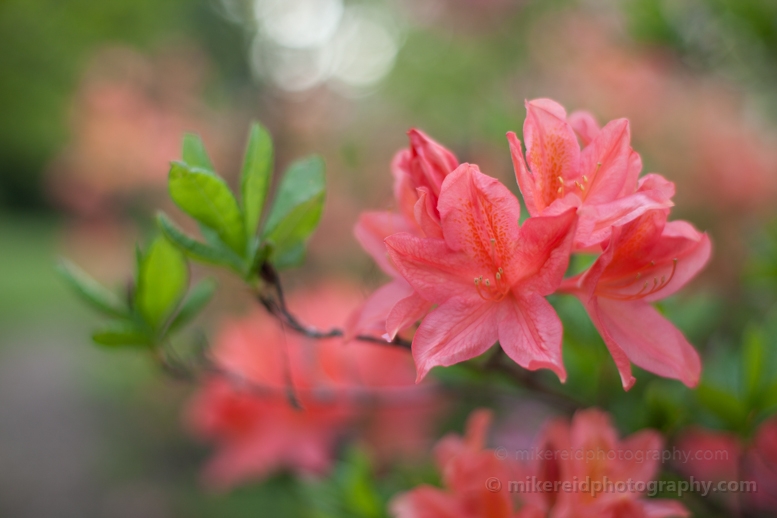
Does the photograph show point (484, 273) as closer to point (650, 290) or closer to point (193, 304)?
point (650, 290)

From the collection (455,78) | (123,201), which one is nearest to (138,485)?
(123,201)

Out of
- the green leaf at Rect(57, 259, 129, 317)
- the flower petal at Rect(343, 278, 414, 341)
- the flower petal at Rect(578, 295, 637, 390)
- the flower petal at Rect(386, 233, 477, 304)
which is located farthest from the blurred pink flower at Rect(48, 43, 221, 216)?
the flower petal at Rect(578, 295, 637, 390)

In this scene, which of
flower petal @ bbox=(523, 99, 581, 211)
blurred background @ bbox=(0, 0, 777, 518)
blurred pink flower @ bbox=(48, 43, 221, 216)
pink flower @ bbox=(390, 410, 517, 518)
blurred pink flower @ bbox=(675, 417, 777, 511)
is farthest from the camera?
blurred pink flower @ bbox=(48, 43, 221, 216)

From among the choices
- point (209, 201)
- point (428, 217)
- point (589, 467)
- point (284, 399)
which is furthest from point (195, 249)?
point (284, 399)

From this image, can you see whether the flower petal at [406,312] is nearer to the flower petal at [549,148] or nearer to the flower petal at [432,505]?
the flower petal at [549,148]

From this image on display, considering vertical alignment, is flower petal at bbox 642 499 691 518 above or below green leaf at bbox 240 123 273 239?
below

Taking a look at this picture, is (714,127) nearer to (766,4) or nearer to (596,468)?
(766,4)

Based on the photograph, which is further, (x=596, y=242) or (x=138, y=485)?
(x=138, y=485)

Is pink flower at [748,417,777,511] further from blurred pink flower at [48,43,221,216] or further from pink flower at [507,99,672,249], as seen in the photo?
blurred pink flower at [48,43,221,216]
